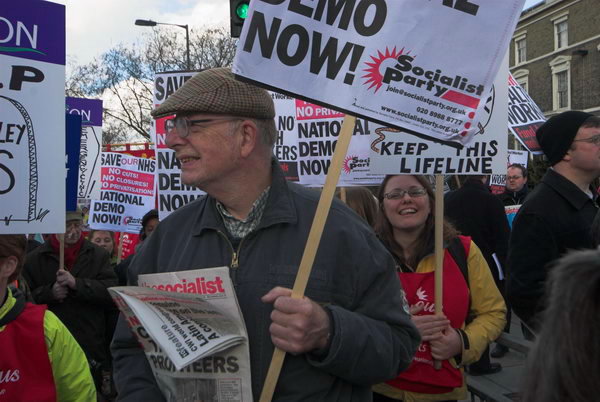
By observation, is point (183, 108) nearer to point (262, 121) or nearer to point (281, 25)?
point (262, 121)

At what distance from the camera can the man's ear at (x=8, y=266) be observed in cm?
265

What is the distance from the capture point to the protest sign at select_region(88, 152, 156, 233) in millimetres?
7906

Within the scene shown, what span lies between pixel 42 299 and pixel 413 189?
3246 millimetres

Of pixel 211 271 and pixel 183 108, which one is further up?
pixel 183 108

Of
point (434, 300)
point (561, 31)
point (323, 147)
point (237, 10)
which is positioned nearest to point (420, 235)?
point (434, 300)

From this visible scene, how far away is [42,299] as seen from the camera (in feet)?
16.8

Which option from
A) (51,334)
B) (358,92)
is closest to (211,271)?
(358,92)

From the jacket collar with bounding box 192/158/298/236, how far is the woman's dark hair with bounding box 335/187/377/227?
95.6 inches

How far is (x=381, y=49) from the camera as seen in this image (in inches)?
83.5

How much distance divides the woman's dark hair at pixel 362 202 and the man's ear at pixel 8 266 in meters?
2.54

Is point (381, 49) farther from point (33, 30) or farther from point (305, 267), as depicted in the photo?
point (33, 30)

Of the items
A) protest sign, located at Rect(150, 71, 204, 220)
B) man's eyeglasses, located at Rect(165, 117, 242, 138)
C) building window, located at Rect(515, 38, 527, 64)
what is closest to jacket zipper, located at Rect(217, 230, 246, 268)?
man's eyeglasses, located at Rect(165, 117, 242, 138)

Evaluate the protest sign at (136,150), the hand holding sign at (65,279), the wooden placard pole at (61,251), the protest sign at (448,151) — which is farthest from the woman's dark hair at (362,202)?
the protest sign at (136,150)

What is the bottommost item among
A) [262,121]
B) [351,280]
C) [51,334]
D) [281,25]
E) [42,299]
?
[42,299]
